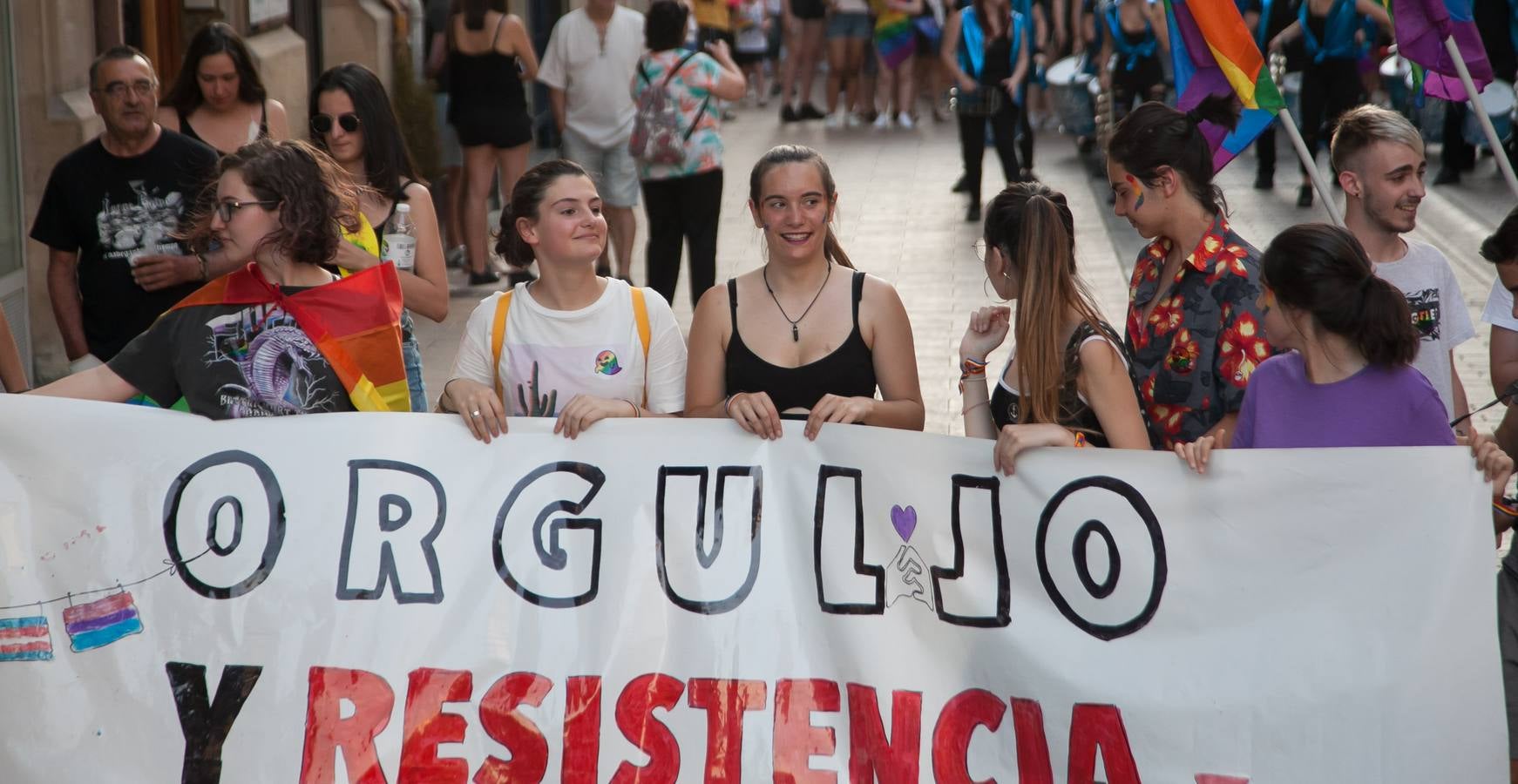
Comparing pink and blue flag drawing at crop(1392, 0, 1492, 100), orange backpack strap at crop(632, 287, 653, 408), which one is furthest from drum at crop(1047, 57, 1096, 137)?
orange backpack strap at crop(632, 287, 653, 408)

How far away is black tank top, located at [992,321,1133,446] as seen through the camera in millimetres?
3832

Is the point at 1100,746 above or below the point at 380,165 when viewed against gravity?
below

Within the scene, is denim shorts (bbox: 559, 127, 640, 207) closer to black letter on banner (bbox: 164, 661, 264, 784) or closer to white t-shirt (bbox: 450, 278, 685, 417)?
white t-shirt (bbox: 450, 278, 685, 417)

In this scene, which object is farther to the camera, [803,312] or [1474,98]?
[1474,98]

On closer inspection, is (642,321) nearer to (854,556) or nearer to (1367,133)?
(854,556)

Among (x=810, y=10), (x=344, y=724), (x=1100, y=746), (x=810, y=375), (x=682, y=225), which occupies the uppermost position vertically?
(x=810, y=10)

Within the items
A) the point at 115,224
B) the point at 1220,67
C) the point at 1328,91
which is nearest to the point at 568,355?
the point at 115,224

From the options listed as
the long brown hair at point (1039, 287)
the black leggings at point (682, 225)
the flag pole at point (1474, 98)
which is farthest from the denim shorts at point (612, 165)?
the long brown hair at point (1039, 287)

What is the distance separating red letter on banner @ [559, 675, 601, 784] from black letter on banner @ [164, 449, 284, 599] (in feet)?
2.54

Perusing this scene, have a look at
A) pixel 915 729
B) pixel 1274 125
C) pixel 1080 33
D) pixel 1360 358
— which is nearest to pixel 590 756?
pixel 915 729

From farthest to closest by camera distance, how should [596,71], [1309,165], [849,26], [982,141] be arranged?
[849,26], [982,141], [596,71], [1309,165]

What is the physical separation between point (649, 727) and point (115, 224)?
274 cm

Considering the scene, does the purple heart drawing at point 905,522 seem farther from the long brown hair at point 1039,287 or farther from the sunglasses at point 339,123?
the sunglasses at point 339,123

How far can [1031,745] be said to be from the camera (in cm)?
368
